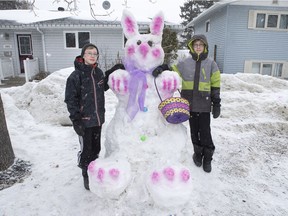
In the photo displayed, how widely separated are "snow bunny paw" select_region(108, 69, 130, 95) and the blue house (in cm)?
1113

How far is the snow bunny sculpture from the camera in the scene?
279 cm

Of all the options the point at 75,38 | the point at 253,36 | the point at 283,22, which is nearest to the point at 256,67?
the point at 253,36

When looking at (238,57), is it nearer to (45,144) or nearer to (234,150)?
(234,150)

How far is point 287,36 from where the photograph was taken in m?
13.1

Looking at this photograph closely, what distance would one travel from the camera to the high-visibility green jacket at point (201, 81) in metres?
3.30

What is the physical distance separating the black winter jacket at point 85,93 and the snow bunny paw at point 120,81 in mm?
145

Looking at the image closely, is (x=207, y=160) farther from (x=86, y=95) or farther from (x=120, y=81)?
(x=86, y=95)

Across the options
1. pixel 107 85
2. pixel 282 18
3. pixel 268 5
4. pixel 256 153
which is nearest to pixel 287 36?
pixel 282 18

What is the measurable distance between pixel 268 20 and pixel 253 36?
1.09 m

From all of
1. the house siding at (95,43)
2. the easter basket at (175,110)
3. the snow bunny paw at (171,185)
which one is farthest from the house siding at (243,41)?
the snow bunny paw at (171,185)

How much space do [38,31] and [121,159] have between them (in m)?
13.0

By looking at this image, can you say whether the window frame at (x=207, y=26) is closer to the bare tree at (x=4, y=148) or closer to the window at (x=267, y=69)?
the window at (x=267, y=69)

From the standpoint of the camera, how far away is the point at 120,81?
2.87 m

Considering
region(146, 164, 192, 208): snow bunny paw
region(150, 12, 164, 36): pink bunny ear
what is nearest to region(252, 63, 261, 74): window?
region(150, 12, 164, 36): pink bunny ear
